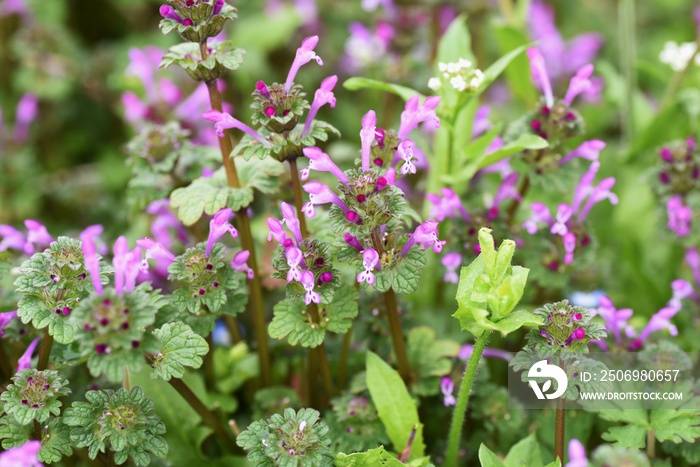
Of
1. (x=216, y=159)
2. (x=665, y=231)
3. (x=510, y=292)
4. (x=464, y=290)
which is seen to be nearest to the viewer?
(x=510, y=292)

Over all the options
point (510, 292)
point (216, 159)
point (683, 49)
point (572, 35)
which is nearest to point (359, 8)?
point (572, 35)

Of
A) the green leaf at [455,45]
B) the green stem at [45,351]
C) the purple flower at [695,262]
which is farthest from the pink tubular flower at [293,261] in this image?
the purple flower at [695,262]

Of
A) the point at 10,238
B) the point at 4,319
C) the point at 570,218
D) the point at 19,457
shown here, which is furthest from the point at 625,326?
the point at 10,238

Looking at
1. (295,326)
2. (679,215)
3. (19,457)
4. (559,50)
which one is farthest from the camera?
(559,50)

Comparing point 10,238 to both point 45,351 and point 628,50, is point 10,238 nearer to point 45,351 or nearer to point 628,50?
point 45,351

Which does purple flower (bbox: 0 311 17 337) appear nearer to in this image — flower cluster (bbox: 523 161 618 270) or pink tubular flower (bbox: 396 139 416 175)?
pink tubular flower (bbox: 396 139 416 175)

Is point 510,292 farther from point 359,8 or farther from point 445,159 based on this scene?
point 359,8
